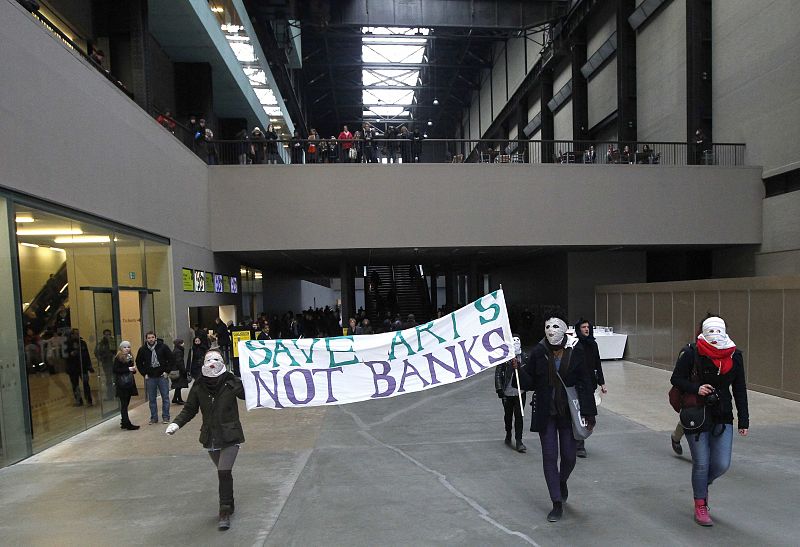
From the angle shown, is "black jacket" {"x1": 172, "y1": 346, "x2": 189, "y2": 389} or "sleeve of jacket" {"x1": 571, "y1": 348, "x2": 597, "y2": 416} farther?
"black jacket" {"x1": 172, "y1": 346, "x2": 189, "y2": 389}

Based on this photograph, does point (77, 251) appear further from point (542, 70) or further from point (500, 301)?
point (542, 70)

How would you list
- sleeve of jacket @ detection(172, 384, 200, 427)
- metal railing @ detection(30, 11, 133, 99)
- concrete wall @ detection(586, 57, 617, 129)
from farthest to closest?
concrete wall @ detection(586, 57, 617, 129)
metal railing @ detection(30, 11, 133, 99)
sleeve of jacket @ detection(172, 384, 200, 427)

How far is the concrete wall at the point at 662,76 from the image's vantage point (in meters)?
18.5

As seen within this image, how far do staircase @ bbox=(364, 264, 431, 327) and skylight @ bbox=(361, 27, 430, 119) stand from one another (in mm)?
13367

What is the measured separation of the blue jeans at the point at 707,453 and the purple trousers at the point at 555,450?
991 millimetres

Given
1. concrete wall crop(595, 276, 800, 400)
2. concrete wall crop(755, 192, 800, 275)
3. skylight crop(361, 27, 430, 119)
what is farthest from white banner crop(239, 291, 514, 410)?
skylight crop(361, 27, 430, 119)

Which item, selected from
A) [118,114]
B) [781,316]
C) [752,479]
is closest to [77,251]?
[118,114]

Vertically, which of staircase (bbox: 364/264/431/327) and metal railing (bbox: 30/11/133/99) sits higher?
metal railing (bbox: 30/11/133/99)

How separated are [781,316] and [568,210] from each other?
734 cm

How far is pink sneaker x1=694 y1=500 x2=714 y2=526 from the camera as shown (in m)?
4.37

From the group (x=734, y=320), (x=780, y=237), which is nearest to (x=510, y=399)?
(x=734, y=320)

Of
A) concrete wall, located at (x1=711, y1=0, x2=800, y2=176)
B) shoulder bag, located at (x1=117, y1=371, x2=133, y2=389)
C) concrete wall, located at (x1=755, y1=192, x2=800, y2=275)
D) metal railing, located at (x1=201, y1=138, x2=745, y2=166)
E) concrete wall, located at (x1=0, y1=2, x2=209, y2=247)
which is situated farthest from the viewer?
metal railing, located at (x1=201, y1=138, x2=745, y2=166)

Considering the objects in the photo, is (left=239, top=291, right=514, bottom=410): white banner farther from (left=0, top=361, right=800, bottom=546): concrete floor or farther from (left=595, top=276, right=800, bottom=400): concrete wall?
(left=595, top=276, right=800, bottom=400): concrete wall

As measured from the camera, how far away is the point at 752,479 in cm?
549
